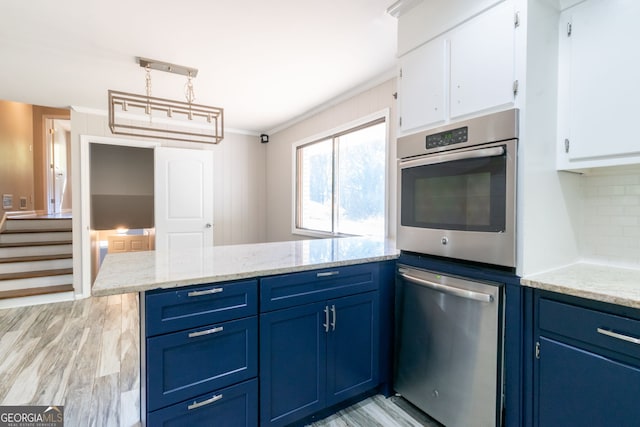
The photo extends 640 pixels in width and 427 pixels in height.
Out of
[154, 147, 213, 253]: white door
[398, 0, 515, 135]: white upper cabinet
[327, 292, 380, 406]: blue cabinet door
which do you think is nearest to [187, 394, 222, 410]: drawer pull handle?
[327, 292, 380, 406]: blue cabinet door

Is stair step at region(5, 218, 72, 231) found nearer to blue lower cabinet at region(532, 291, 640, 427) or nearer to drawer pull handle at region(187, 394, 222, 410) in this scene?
drawer pull handle at region(187, 394, 222, 410)

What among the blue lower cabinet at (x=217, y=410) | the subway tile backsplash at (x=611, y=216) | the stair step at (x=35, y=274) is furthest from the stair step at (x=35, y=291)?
the subway tile backsplash at (x=611, y=216)

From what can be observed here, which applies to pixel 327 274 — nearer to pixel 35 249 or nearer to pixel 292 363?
pixel 292 363

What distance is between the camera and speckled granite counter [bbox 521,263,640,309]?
43.3 inches

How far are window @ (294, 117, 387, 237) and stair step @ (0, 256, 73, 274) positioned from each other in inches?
127

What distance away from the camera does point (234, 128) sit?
4824 mm

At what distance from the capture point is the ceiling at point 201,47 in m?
1.91

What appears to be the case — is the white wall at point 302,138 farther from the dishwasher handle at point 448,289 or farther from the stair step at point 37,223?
the stair step at point 37,223

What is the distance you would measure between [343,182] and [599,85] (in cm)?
235

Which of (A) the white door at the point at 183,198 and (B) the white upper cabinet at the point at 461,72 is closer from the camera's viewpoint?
(B) the white upper cabinet at the point at 461,72

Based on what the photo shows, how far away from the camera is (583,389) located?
1.19m

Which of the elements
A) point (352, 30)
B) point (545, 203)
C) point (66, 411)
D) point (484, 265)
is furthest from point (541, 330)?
point (66, 411)

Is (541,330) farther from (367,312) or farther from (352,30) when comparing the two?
(352,30)

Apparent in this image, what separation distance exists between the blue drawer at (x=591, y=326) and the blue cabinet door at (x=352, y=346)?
0.86 meters
